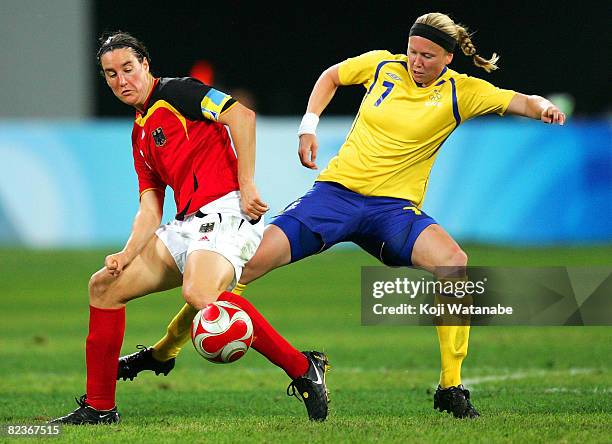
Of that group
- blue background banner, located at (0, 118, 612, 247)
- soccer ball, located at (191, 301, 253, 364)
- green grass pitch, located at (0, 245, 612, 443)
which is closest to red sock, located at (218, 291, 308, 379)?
soccer ball, located at (191, 301, 253, 364)

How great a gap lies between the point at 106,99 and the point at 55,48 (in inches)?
74.0

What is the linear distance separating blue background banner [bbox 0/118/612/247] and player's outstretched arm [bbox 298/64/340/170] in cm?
964

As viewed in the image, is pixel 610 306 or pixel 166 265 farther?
pixel 610 306

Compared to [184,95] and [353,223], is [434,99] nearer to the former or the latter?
[353,223]

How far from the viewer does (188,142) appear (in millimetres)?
6047

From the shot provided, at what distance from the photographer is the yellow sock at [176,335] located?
6.60 meters

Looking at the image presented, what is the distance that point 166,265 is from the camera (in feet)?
19.7

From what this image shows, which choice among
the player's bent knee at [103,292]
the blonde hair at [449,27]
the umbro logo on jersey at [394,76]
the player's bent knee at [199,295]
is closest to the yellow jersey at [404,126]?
the umbro logo on jersey at [394,76]

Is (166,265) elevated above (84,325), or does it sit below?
above

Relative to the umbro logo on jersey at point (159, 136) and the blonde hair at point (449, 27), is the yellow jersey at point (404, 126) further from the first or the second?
the umbro logo on jersey at point (159, 136)

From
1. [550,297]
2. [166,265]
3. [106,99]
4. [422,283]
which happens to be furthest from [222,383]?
[106,99]

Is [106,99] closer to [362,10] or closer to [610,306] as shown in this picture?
[362,10]

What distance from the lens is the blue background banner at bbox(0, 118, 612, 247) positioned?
16906 mm

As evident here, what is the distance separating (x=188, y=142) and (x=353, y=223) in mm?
1169
